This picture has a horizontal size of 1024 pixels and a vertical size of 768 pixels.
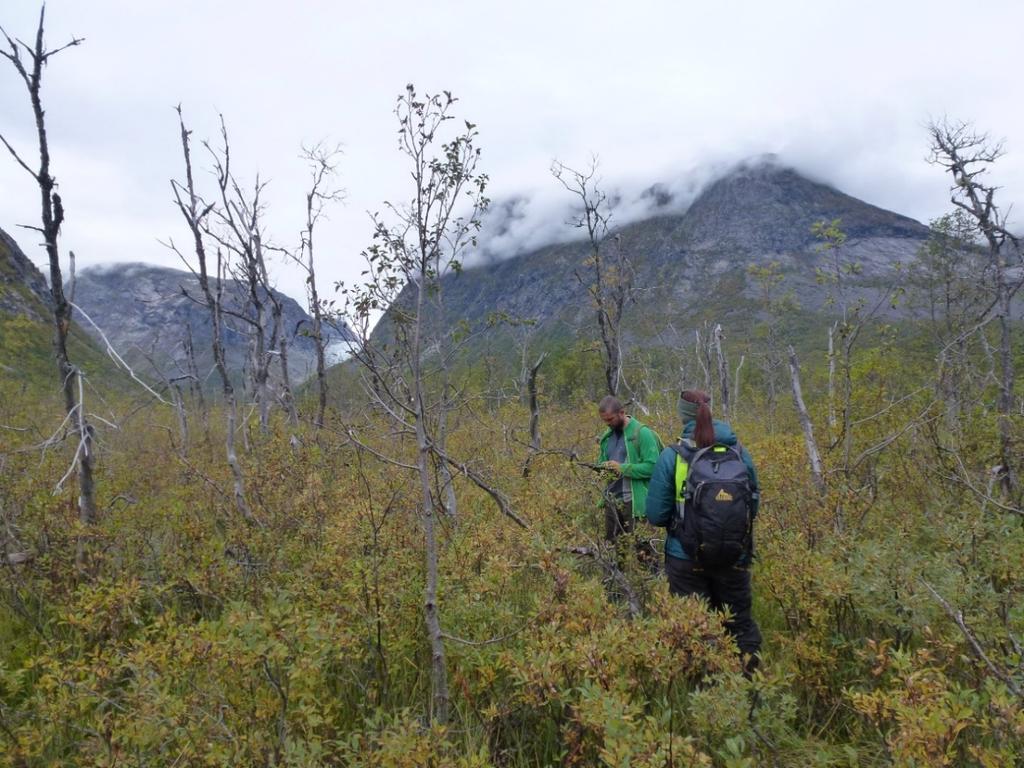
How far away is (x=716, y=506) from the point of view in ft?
10.2

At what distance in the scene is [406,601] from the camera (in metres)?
3.32

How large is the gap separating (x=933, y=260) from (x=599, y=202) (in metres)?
12.6

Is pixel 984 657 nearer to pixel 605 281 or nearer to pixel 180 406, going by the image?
pixel 180 406

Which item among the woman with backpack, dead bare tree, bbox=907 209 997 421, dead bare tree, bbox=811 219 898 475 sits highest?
dead bare tree, bbox=907 209 997 421

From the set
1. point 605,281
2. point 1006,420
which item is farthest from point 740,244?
point 1006,420

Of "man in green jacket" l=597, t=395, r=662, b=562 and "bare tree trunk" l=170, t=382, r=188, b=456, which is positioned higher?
"bare tree trunk" l=170, t=382, r=188, b=456

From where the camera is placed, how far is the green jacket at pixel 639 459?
4.43 m

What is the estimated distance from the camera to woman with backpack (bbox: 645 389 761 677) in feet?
10.2

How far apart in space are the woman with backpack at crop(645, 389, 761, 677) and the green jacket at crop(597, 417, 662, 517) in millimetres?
920

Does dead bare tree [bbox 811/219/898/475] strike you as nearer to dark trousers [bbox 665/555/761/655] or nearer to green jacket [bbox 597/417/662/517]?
green jacket [bbox 597/417/662/517]

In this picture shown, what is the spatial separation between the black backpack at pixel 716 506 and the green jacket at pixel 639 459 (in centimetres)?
108

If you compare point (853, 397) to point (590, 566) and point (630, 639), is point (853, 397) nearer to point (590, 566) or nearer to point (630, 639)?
point (590, 566)

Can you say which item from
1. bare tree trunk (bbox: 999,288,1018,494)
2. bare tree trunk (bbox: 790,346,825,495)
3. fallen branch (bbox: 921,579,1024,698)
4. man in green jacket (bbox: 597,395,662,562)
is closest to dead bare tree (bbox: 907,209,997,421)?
bare tree trunk (bbox: 999,288,1018,494)

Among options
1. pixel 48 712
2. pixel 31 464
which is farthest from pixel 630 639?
pixel 31 464
